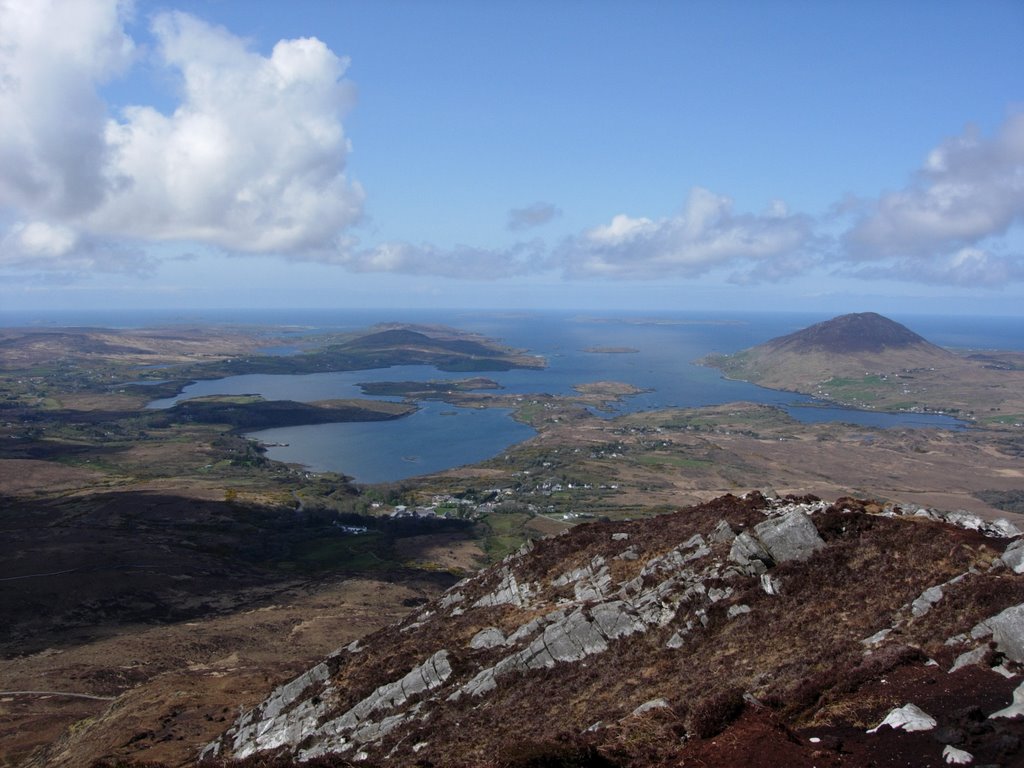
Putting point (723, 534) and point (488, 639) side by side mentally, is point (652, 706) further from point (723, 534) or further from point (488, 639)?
point (723, 534)

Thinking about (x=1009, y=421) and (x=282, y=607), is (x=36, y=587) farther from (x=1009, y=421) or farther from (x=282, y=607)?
(x=1009, y=421)

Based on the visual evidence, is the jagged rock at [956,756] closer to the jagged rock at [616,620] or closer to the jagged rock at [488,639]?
the jagged rock at [616,620]

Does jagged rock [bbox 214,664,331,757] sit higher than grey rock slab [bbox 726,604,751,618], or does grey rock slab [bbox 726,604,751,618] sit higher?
grey rock slab [bbox 726,604,751,618]

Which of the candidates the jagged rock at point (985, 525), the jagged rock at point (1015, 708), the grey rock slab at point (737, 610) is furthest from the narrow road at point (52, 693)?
the jagged rock at point (985, 525)

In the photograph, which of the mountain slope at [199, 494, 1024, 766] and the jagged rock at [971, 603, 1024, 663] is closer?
the mountain slope at [199, 494, 1024, 766]

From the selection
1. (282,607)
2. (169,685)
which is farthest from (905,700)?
(282,607)

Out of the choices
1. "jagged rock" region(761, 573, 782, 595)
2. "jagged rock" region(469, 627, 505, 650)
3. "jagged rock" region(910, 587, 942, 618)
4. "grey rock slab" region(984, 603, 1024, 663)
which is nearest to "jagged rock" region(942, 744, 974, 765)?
"grey rock slab" region(984, 603, 1024, 663)

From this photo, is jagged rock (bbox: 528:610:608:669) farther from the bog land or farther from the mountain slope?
the bog land
